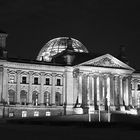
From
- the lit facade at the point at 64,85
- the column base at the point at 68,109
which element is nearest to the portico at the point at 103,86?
the lit facade at the point at 64,85

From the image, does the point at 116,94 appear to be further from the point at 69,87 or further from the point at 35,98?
the point at 35,98

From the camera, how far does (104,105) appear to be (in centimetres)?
9756

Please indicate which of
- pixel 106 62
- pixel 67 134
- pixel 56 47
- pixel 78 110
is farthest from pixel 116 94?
pixel 67 134

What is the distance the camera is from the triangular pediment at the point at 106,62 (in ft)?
319

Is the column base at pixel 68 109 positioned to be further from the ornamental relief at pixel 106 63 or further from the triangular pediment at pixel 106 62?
the ornamental relief at pixel 106 63

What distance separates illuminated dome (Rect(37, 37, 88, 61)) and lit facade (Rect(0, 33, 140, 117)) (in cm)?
1176

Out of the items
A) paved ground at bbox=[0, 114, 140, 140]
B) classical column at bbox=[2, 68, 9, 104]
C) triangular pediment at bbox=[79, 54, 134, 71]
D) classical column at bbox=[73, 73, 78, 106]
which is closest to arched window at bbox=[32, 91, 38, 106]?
classical column at bbox=[2, 68, 9, 104]

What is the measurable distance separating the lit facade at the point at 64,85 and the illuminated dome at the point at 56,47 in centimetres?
1176

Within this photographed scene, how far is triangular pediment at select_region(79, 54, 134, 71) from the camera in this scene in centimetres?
9712

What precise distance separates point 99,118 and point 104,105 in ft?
61.1

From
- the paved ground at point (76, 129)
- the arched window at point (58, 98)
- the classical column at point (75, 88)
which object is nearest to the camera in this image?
the paved ground at point (76, 129)

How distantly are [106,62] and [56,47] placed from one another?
22.9 meters

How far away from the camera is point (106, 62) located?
99.2m

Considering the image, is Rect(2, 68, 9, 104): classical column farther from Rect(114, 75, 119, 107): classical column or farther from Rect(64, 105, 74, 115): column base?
Rect(114, 75, 119, 107): classical column
